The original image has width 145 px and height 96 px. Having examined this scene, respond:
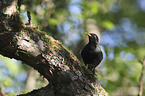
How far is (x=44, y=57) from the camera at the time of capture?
2461mm

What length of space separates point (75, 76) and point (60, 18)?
3888mm

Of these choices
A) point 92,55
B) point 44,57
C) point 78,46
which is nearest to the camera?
point 44,57

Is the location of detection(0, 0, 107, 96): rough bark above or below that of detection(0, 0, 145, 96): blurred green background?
below

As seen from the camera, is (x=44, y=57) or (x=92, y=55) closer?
(x=44, y=57)

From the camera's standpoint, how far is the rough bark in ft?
7.94

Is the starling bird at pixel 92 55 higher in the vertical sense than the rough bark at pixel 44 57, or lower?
higher

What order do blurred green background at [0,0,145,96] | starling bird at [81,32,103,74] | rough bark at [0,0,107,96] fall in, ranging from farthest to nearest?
blurred green background at [0,0,145,96] < starling bird at [81,32,103,74] < rough bark at [0,0,107,96]

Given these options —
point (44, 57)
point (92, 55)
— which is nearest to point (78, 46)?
point (92, 55)

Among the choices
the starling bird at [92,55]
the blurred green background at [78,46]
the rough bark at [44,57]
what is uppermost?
the blurred green background at [78,46]

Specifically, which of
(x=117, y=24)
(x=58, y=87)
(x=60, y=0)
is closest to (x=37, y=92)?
(x=58, y=87)

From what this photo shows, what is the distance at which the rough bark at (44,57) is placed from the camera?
2.42 meters

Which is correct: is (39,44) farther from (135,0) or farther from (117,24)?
(135,0)

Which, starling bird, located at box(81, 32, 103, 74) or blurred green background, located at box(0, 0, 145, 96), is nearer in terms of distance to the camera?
starling bird, located at box(81, 32, 103, 74)

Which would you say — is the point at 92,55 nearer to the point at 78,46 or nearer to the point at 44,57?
the point at 44,57
